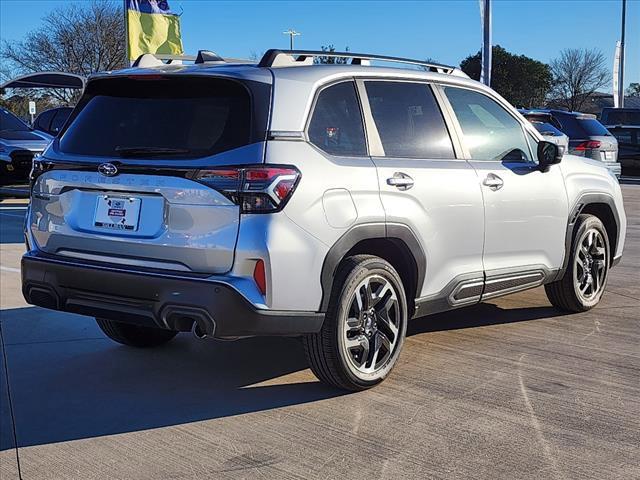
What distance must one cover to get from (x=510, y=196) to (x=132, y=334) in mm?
2736

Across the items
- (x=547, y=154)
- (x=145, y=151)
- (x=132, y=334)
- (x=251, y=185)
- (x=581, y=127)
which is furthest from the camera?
(x=581, y=127)

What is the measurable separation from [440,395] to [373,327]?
53 cm

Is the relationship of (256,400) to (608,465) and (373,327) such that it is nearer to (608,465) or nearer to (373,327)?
(373,327)

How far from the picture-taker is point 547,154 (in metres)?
5.80

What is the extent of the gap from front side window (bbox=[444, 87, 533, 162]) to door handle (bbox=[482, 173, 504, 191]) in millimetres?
146

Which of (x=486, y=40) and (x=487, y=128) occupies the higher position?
(x=486, y=40)

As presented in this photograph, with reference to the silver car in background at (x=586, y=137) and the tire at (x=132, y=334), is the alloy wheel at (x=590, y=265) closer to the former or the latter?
the tire at (x=132, y=334)

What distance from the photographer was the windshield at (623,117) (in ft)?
76.0

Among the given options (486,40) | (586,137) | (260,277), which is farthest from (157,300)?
(486,40)

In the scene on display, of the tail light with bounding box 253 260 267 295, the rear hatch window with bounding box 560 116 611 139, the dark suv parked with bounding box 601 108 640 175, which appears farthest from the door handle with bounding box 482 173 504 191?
the dark suv parked with bounding box 601 108 640 175

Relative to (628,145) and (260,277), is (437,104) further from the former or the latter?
(628,145)

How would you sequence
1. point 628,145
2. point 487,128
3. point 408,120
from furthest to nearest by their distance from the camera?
point 628,145 → point 487,128 → point 408,120

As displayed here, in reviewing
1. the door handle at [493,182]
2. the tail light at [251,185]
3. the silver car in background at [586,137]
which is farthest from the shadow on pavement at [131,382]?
the silver car in background at [586,137]

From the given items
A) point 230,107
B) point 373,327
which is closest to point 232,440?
point 373,327
